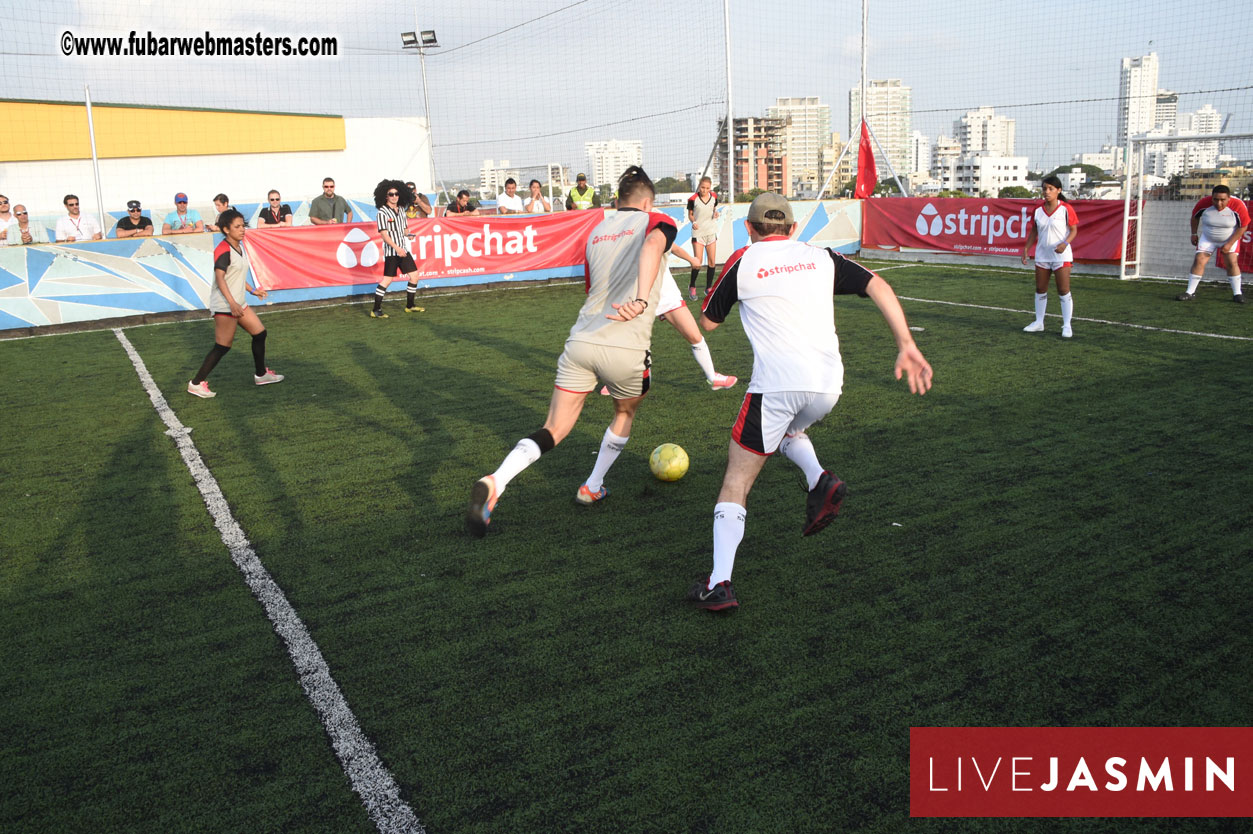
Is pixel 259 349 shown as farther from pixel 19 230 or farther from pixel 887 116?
pixel 887 116

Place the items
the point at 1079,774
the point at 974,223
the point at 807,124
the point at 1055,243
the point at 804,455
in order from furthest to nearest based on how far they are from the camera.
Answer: the point at 807,124
the point at 974,223
the point at 1055,243
the point at 804,455
the point at 1079,774

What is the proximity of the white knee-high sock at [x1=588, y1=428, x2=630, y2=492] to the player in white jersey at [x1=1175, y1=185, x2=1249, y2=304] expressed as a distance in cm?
1159

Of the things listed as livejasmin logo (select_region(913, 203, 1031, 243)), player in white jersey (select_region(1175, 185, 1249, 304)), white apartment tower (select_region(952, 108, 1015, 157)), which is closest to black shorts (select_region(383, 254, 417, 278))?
livejasmin logo (select_region(913, 203, 1031, 243))

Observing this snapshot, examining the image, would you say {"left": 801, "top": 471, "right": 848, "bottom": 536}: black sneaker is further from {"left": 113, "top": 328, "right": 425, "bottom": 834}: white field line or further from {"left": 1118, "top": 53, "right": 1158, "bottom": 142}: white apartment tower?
{"left": 1118, "top": 53, "right": 1158, "bottom": 142}: white apartment tower

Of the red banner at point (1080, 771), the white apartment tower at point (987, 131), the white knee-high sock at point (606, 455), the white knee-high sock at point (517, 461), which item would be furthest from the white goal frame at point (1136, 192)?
the red banner at point (1080, 771)

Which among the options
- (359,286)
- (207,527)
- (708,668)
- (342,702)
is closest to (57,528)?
(207,527)

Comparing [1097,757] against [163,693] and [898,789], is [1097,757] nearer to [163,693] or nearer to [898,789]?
[898,789]

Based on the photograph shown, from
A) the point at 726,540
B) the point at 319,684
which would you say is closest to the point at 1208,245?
the point at 726,540

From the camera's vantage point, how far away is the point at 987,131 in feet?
75.3

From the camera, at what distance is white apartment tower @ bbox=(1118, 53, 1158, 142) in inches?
671

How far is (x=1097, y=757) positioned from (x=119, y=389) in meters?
9.81

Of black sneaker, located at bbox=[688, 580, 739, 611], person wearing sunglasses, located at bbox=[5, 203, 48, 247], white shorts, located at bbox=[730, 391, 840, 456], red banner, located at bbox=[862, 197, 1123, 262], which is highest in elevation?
person wearing sunglasses, located at bbox=[5, 203, 48, 247]

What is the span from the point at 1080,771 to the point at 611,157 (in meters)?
24.5

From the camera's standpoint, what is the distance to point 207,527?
18.5 ft
